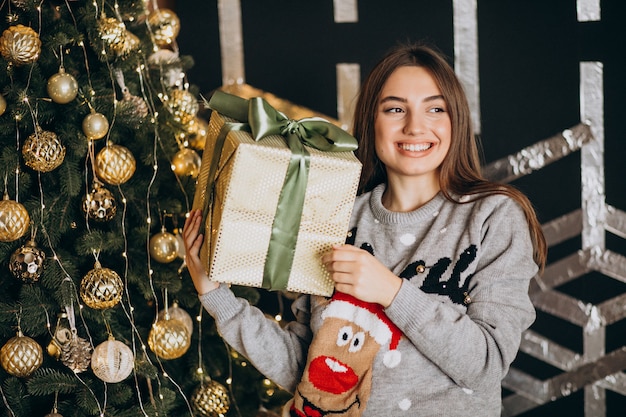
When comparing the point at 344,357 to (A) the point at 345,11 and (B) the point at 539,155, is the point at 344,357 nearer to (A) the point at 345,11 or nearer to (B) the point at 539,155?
(B) the point at 539,155

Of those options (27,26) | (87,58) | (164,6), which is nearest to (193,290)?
(87,58)

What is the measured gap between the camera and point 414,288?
5.09 feet

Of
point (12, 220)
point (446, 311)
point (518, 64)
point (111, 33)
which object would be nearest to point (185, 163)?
point (111, 33)

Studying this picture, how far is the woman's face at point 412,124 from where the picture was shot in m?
1.77

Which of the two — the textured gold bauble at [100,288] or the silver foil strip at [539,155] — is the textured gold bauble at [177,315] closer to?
the textured gold bauble at [100,288]

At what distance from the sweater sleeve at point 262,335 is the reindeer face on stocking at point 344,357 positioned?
0.33 ft

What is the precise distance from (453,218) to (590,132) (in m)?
0.95

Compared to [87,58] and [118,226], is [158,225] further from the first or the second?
[87,58]

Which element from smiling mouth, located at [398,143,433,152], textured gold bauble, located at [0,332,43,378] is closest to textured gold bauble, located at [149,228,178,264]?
textured gold bauble, located at [0,332,43,378]

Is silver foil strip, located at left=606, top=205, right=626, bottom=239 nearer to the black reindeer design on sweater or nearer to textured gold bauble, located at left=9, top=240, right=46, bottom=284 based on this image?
the black reindeer design on sweater

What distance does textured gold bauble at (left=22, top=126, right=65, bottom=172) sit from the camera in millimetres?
1756

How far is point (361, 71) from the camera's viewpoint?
2631 mm

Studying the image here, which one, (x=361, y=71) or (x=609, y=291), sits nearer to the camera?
(x=609, y=291)

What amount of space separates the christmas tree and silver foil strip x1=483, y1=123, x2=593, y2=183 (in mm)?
1129
